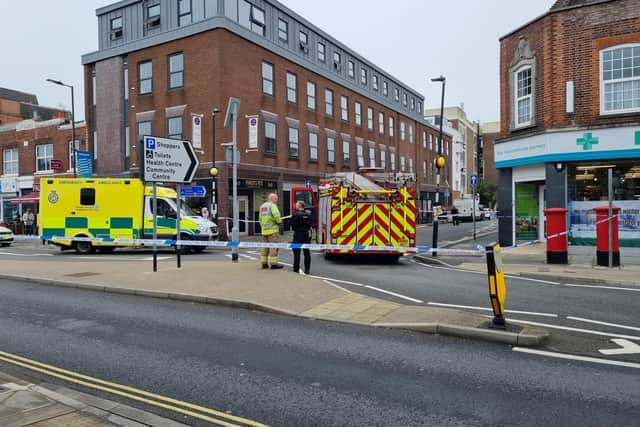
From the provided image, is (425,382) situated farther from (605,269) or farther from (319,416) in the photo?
(605,269)

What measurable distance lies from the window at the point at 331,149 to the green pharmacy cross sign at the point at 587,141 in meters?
22.6

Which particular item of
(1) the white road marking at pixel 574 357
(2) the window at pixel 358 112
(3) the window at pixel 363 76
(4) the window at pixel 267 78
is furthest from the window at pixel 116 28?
(1) the white road marking at pixel 574 357

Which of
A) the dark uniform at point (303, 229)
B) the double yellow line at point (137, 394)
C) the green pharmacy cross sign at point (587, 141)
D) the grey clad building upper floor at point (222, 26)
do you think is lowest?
the double yellow line at point (137, 394)

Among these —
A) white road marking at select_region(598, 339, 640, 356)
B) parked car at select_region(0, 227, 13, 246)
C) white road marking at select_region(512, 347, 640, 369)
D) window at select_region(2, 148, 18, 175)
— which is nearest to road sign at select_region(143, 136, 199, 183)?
white road marking at select_region(512, 347, 640, 369)

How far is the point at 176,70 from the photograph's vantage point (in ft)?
95.2

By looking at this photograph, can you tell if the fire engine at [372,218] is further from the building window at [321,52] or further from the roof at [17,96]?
the roof at [17,96]

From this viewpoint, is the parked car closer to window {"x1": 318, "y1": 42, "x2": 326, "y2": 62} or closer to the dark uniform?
the dark uniform

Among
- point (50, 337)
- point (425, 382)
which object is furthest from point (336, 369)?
point (50, 337)

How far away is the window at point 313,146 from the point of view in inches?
1390

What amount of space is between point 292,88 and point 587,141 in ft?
67.4

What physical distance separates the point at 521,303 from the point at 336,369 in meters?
4.53

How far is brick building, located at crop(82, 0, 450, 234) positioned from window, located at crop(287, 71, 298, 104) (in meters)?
0.08

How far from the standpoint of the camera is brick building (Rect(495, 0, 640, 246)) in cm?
1609

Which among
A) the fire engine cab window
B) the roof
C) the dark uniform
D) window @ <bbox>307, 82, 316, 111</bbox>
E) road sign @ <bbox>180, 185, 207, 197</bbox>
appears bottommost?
the dark uniform
